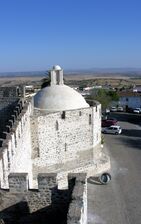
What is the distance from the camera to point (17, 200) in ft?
24.8

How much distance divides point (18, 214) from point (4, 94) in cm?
1077

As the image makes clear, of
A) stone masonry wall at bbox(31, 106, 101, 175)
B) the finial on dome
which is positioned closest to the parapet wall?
stone masonry wall at bbox(31, 106, 101, 175)

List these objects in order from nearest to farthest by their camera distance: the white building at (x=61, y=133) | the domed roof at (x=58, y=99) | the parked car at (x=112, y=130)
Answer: the white building at (x=61, y=133) < the domed roof at (x=58, y=99) < the parked car at (x=112, y=130)

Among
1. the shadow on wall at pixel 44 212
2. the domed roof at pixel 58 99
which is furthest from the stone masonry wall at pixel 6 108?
the shadow on wall at pixel 44 212

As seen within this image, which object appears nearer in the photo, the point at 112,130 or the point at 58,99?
the point at 58,99

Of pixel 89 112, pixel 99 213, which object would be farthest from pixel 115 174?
pixel 99 213

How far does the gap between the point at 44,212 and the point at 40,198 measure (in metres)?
0.49

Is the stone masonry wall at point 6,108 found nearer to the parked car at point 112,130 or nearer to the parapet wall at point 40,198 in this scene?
the parapet wall at point 40,198

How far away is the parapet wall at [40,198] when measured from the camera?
24.3ft

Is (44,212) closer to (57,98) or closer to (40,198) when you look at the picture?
(40,198)

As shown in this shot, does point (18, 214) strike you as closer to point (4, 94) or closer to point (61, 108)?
point (4, 94)

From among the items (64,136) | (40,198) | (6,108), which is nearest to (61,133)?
(64,136)

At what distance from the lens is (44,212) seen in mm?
7820

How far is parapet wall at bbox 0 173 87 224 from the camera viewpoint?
7398 millimetres
